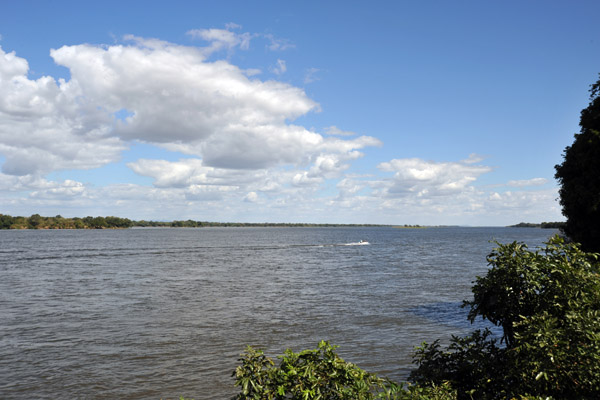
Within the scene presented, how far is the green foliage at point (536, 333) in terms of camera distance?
24.4 feet

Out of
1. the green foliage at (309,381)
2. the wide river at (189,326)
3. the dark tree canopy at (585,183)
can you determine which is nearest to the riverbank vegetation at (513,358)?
the green foliage at (309,381)

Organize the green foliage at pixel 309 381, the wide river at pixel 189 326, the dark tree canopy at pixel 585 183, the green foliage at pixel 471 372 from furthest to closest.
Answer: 1. the dark tree canopy at pixel 585 183
2. the wide river at pixel 189 326
3. the green foliage at pixel 471 372
4. the green foliage at pixel 309 381

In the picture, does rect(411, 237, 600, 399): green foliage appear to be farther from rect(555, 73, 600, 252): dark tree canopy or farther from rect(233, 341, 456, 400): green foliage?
rect(555, 73, 600, 252): dark tree canopy

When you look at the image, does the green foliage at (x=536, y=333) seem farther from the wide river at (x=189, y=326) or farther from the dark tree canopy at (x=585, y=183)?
the dark tree canopy at (x=585, y=183)

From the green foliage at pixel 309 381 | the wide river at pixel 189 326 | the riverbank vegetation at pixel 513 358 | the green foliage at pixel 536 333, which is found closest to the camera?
the green foliage at pixel 309 381

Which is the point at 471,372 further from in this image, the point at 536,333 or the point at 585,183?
the point at 585,183

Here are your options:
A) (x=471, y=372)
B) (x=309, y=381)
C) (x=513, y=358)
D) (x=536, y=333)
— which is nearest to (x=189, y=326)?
(x=471, y=372)

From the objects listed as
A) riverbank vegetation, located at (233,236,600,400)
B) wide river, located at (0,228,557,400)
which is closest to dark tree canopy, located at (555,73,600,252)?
wide river, located at (0,228,557,400)

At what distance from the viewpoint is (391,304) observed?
31.4 meters

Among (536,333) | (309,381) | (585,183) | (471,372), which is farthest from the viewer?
(585,183)

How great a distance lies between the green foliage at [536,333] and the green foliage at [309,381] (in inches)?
84.7

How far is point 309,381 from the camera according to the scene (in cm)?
690

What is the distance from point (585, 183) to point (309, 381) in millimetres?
20474

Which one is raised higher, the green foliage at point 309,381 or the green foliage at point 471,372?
the green foliage at point 309,381
